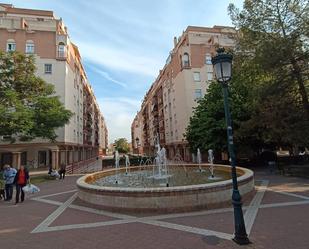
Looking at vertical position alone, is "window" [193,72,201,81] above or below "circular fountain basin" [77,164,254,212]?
above

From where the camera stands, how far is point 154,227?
7391mm

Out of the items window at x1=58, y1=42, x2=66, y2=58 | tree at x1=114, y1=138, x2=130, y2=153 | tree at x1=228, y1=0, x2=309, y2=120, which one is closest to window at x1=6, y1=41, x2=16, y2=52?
window at x1=58, y1=42, x2=66, y2=58

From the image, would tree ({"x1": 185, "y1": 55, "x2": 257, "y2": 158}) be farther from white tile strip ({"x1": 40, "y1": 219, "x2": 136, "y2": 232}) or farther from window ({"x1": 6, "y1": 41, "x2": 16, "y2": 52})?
window ({"x1": 6, "y1": 41, "x2": 16, "y2": 52})

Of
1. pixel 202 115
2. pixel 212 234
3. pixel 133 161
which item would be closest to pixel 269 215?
pixel 212 234

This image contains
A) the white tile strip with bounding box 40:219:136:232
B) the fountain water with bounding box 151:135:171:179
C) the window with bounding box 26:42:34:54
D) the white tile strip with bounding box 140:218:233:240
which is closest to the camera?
the white tile strip with bounding box 140:218:233:240

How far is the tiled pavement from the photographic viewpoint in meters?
6.19

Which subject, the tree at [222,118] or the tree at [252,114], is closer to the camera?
the tree at [252,114]

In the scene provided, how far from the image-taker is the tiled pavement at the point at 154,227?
619cm

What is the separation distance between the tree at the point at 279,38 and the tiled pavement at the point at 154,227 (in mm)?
10886

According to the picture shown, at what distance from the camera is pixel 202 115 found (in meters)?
27.7

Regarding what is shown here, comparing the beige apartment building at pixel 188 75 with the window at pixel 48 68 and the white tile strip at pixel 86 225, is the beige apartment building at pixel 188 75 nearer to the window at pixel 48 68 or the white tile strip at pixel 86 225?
the window at pixel 48 68

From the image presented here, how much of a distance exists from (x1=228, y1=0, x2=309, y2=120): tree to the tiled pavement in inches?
429

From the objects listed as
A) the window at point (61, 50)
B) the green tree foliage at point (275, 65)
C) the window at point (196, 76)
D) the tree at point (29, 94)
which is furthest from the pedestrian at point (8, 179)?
the window at point (196, 76)

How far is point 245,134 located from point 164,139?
3621 centimetres
